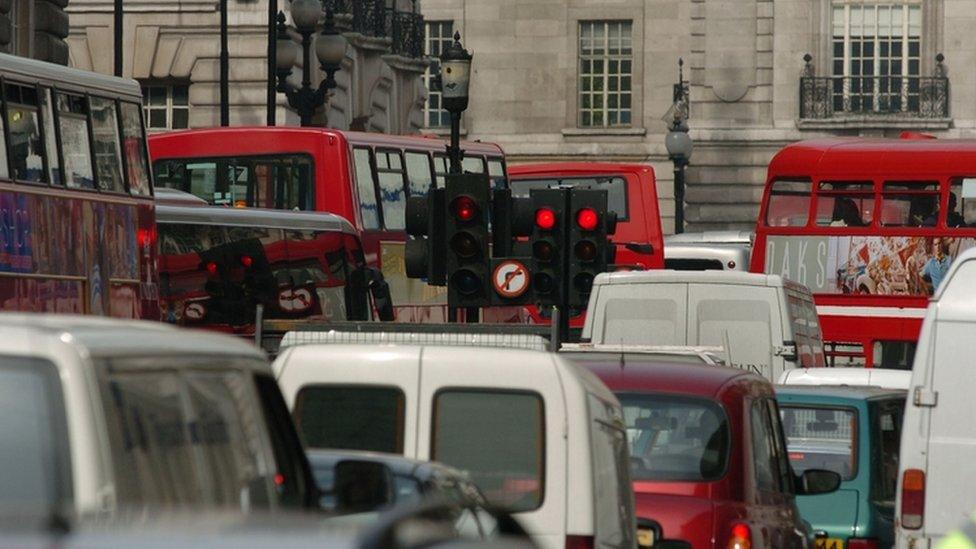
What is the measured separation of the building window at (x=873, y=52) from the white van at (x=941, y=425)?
170ft

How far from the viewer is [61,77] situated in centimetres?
1752

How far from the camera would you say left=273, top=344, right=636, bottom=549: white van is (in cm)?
760

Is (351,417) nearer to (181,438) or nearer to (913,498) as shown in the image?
(913,498)

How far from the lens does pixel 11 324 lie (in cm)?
462

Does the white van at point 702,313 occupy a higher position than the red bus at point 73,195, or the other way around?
the red bus at point 73,195

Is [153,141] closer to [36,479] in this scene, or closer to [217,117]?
[217,117]

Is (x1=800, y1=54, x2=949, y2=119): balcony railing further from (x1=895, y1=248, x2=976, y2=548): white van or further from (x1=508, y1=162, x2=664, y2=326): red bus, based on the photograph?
(x1=895, y1=248, x2=976, y2=548): white van

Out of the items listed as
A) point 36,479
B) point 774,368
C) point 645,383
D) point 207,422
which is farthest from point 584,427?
point 774,368

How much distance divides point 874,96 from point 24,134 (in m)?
47.0

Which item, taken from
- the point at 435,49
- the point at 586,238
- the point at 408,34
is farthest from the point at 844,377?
the point at 435,49

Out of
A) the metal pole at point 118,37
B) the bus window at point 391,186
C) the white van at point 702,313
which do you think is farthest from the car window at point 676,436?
the metal pole at point 118,37

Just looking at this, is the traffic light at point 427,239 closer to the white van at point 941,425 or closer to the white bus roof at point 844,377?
the white bus roof at point 844,377

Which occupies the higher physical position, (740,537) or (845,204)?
(845,204)

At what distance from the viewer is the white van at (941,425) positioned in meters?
10.4
